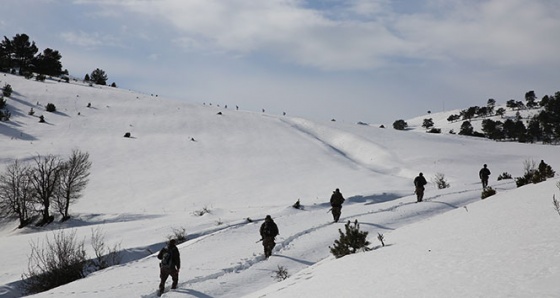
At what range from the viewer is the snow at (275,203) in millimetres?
7355

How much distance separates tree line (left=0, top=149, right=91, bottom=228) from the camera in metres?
26.2

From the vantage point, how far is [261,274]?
12.6 meters

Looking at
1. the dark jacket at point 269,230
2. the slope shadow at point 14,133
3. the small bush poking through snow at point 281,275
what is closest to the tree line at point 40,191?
the slope shadow at point 14,133

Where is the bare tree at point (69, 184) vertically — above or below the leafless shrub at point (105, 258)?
above

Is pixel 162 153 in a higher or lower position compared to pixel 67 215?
higher

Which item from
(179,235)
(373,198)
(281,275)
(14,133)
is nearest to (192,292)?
(281,275)

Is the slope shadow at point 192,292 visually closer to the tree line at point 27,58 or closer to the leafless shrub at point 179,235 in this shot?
the leafless shrub at point 179,235

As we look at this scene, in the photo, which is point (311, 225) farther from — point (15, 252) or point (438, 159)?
point (438, 159)

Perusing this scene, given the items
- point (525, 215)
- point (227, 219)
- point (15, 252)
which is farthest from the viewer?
point (227, 219)

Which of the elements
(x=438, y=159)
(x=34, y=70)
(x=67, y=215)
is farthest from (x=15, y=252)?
(x=34, y=70)

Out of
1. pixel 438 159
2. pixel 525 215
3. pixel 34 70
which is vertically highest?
pixel 34 70

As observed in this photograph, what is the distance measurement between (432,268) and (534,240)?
6.20ft

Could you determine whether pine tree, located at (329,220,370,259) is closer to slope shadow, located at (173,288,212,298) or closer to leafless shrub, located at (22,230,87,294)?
slope shadow, located at (173,288,212,298)

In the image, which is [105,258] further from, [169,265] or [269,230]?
[269,230]
